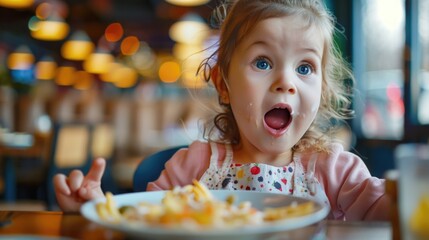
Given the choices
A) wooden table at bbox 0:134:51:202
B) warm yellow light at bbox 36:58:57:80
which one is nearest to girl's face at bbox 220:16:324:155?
wooden table at bbox 0:134:51:202

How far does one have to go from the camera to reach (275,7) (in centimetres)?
113

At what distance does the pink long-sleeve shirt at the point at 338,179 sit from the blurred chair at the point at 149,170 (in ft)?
0.48

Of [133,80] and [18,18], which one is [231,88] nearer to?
[18,18]

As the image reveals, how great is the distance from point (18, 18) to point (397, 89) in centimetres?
928

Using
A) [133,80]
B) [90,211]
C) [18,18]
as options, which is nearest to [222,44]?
[90,211]

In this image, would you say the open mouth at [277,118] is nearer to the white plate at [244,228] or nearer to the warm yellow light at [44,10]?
the white plate at [244,228]

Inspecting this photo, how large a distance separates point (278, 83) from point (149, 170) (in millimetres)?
493

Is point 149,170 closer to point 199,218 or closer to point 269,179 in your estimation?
point 269,179

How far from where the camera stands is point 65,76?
51.9ft

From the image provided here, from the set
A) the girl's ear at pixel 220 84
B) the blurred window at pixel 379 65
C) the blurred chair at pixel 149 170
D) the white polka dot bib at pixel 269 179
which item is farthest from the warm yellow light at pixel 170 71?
the white polka dot bib at pixel 269 179

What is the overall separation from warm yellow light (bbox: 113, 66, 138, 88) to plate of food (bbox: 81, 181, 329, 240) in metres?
14.6

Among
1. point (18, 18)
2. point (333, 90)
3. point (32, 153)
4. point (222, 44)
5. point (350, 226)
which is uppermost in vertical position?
point (18, 18)

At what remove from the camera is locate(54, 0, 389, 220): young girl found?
1.05m

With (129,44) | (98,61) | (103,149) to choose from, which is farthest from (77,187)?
(129,44)
